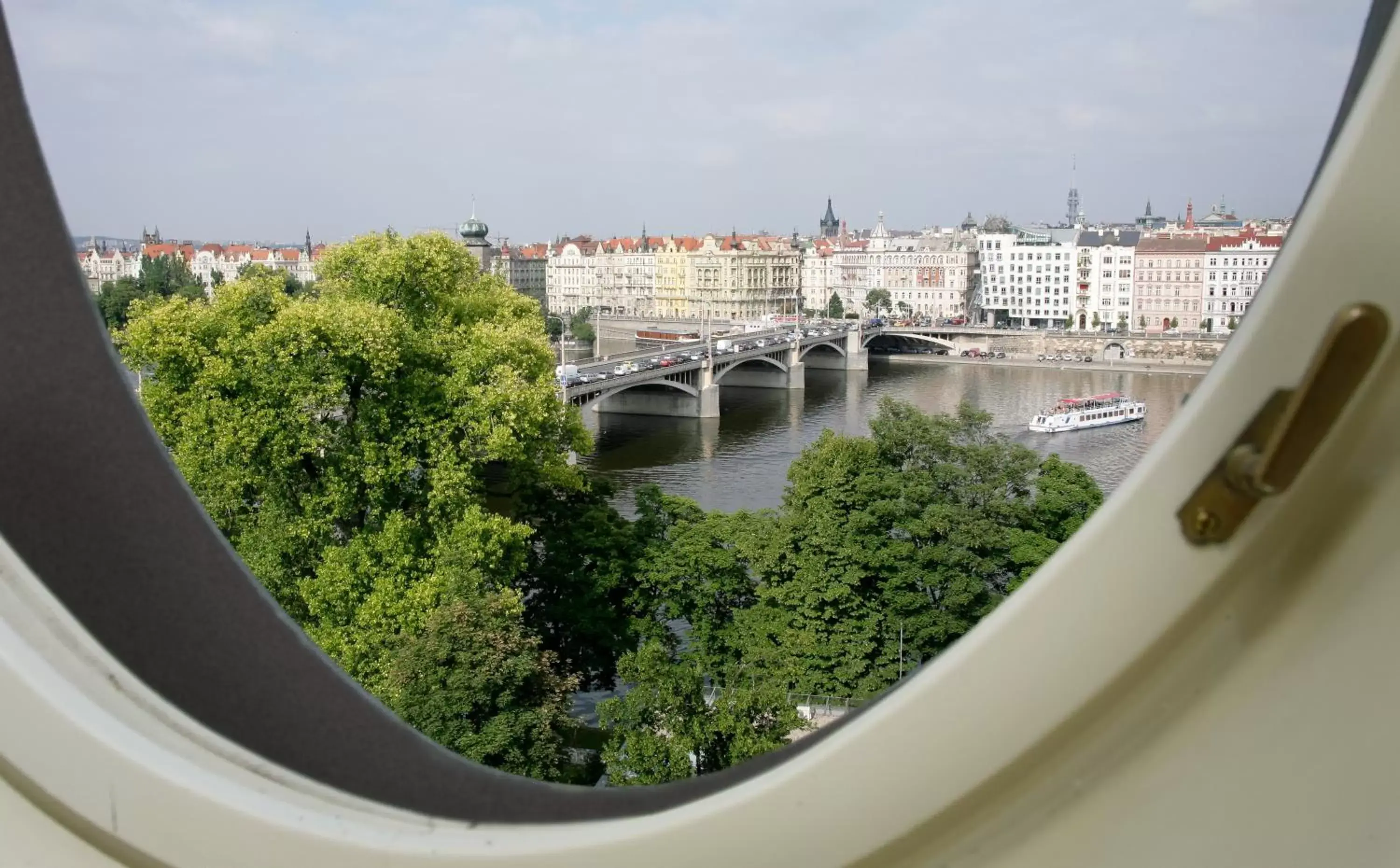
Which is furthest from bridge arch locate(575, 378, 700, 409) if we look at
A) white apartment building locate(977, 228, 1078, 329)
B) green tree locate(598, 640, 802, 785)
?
white apartment building locate(977, 228, 1078, 329)

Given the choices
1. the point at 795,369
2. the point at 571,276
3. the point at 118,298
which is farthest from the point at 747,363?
the point at 571,276

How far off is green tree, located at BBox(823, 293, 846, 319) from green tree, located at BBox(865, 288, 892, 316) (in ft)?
2.07

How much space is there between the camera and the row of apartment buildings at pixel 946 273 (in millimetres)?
22531

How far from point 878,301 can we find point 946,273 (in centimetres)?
171

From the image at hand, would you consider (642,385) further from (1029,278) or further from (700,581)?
(1029,278)

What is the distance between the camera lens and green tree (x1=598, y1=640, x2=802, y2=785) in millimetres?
3850

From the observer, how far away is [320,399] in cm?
471

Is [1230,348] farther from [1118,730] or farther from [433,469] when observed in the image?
[433,469]

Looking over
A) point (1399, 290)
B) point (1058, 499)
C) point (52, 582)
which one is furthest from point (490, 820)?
point (1058, 499)

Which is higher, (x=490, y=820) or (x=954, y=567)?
(x=490, y=820)

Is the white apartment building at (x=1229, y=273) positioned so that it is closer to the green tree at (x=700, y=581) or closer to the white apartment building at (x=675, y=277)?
the white apartment building at (x=675, y=277)

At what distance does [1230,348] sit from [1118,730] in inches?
4.6

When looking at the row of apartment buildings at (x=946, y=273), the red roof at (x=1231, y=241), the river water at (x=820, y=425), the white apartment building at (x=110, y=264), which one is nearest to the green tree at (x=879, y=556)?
the river water at (x=820, y=425)

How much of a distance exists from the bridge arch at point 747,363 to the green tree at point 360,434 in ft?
37.1
